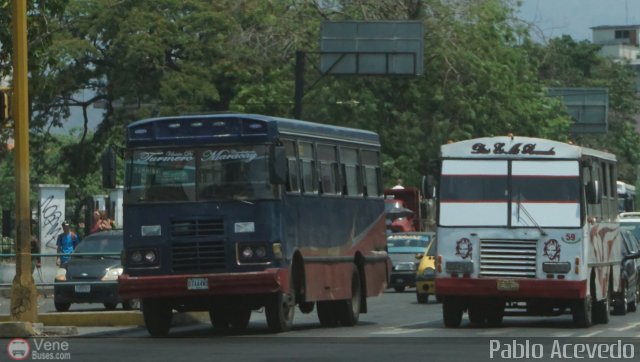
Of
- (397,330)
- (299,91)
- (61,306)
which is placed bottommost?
(397,330)

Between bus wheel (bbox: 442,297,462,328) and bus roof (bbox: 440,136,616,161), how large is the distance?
2.24m

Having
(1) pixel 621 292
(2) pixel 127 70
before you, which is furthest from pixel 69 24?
(1) pixel 621 292

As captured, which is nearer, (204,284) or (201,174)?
(204,284)

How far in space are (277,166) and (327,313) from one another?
4.34 metres

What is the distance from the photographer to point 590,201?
2559cm

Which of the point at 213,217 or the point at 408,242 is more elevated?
the point at 213,217

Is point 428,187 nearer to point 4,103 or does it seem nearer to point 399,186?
point 4,103

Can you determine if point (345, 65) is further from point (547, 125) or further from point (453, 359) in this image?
point (453, 359)

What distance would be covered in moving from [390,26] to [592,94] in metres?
25.7

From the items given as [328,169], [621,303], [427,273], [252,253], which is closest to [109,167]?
[252,253]

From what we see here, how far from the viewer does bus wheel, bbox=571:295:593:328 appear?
25.2m

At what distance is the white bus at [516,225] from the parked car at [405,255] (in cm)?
1787

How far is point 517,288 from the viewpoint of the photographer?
81.4 ft

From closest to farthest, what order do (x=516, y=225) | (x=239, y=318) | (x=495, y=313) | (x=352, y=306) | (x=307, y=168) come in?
(x=307, y=168) → (x=516, y=225) → (x=239, y=318) → (x=352, y=306) → (x=495, y=313)
